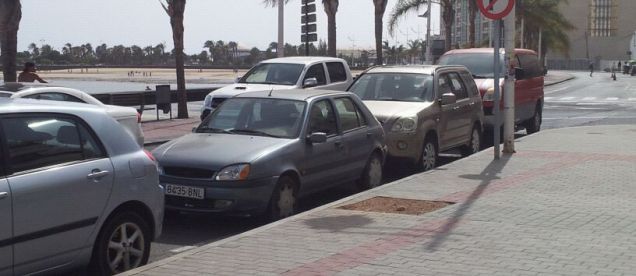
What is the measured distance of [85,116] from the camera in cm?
611

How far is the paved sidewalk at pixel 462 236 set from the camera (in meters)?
6.17

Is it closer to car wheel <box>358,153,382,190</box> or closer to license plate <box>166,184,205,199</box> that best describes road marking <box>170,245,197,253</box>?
license plate <box>166,184,205,199</box>

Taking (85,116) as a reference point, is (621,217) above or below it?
below

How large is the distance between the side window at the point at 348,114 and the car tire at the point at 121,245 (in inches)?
161

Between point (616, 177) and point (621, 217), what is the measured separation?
3.16 meters

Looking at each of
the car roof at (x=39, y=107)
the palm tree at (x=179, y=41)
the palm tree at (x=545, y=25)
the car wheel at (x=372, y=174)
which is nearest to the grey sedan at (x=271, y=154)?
the car wheel at (x=372, y=174)

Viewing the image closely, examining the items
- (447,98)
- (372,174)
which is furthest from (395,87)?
(372,174)

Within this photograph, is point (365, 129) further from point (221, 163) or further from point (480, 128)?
point (480, 128)

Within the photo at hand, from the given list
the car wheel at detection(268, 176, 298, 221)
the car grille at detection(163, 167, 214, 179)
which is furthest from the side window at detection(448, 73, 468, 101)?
the car grille at detection(163, 167, 214, 179)

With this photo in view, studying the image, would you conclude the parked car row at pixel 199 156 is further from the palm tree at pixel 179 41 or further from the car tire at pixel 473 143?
the palm tree at pixel 179 41

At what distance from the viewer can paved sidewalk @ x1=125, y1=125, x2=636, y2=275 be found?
6.17 meters

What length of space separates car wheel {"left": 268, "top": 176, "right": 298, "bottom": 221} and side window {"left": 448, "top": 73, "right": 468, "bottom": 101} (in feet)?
19.2

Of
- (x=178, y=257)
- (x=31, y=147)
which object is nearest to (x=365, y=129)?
(x=178, y=257)

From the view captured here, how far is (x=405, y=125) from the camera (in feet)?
39.4
